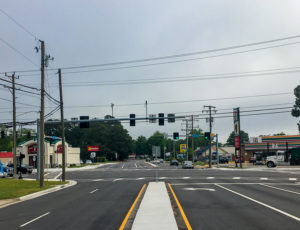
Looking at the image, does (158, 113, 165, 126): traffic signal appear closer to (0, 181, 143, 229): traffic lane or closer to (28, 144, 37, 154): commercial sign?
(0, 181, 143, 229): traffic lane

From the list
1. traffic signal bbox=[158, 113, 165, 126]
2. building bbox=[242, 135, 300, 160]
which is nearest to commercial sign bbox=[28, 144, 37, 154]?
traffic signal bbox=[158, 113, 165, 126]

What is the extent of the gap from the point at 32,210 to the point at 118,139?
147173 mm

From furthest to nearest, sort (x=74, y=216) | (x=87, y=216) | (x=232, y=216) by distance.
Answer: (x=74, y=216), (x=87, y=216), (x=232, y=216)

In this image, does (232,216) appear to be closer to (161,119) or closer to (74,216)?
(74,216)

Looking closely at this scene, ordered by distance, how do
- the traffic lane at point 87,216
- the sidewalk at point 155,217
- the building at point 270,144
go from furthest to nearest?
the building at point 270,144
the traffic lane at point 87,216
the sidewalk at point 155,217

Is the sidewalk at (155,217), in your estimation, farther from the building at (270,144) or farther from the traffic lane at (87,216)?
the building at (270,144)

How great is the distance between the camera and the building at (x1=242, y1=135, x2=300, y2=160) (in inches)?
3450

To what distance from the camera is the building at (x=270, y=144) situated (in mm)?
87625

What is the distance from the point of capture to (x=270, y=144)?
291ft

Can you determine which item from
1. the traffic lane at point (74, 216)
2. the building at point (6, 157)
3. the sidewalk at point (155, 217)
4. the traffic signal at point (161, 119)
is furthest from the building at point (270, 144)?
the traffic lane at point (74, 216)

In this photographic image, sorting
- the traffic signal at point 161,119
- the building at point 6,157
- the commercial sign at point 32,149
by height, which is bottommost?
the building at point 6,157

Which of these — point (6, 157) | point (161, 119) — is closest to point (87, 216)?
point (161, 119)

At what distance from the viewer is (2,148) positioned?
140 m

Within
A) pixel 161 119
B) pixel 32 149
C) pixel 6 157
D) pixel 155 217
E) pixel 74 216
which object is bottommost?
pixel 6 157
